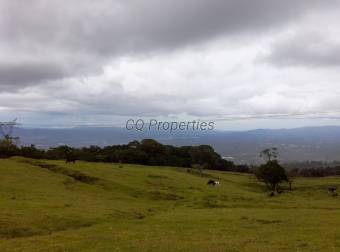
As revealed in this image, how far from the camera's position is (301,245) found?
26.7m

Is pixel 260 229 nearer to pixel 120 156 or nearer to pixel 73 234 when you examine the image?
pixel 73 234

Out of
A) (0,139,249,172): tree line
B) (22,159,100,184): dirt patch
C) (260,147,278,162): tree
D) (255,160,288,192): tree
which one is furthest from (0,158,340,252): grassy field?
(260,147,278,162): tree

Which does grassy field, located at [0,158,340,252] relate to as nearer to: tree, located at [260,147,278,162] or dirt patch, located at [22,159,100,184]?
dirt patch, located at [22,159,100,184]

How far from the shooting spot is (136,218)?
4175cm

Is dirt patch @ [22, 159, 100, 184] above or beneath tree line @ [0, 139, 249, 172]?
beneath

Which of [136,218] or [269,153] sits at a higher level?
[269,153]

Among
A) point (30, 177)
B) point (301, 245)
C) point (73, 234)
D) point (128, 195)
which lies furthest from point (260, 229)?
point (30, 177)

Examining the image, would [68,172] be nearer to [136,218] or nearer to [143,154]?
[136,218]

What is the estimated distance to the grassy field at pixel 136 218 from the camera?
2738cm

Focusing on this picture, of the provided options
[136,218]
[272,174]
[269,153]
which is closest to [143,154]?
[269,153]

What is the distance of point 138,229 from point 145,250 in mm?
9001

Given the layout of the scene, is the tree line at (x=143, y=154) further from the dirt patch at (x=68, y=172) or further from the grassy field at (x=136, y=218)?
the grassy field at (x=136, y=218)

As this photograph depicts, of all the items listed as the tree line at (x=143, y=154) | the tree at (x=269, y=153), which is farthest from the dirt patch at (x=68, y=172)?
the tree at (x=269, y=153)

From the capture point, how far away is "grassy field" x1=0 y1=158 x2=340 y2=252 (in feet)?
89.8
